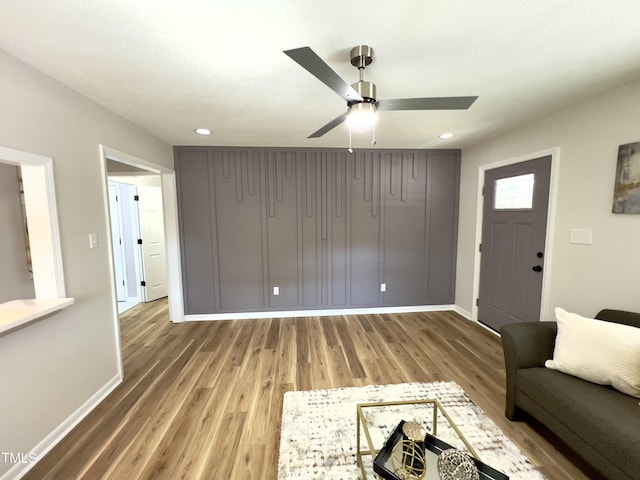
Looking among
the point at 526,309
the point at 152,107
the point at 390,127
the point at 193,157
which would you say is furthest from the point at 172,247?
the point at 526,309

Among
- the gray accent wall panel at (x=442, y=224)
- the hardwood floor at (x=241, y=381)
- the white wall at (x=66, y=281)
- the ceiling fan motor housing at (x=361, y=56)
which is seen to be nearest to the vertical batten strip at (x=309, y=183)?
the hardwood floor at (x=241, y=381)

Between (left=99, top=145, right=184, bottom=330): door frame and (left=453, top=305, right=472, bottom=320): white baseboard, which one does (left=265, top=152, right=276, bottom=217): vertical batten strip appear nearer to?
(left=99, top=145, right=184, bottom=330): door frame

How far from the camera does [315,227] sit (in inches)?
147

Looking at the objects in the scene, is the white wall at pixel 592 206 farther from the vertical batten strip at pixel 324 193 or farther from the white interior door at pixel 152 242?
the white interior door at pixel 152 242

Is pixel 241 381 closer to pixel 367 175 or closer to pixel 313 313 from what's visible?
pixel 313 313

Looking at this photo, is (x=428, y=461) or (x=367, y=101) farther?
(x=367, y=101)

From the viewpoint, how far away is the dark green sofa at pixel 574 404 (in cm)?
120

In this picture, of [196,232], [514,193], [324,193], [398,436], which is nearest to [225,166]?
[196,232]

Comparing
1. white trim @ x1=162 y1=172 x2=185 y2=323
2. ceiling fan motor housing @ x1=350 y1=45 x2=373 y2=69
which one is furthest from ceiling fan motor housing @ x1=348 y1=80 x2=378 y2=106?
white trim @ x1=162 y1=172 x2=185 y2=323

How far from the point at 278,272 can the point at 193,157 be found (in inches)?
76.4

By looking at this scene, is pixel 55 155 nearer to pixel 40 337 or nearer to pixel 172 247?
pixel 40 337

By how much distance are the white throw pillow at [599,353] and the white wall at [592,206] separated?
2.04ft

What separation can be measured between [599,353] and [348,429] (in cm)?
156

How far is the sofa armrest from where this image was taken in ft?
→ 5.72
